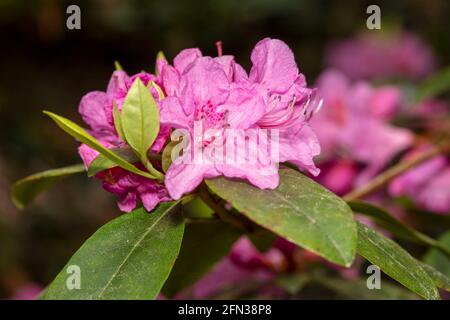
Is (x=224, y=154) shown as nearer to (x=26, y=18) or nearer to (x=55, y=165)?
(x=55, y=165)

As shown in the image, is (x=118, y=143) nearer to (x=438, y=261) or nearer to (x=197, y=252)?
(x=197, y=252)

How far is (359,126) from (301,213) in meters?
0.84

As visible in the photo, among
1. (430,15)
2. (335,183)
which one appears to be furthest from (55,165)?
(430,15)

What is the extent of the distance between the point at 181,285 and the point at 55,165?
1548mm

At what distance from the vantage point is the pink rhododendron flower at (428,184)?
1.40 metres

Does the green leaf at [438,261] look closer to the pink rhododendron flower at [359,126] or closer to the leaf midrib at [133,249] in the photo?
the pink rhododendron flower at [359,126]

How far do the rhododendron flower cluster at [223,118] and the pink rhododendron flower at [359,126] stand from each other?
66cm

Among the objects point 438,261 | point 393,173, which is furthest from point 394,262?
point 393,173

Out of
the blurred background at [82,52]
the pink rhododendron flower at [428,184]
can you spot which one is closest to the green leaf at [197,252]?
the pink rhododendron flower at [428,184]

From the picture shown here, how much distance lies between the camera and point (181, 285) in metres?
0.98

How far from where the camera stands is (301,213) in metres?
0.70

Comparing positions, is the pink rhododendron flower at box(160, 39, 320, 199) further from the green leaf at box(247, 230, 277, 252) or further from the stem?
the stem

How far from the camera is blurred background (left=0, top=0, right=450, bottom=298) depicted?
93.9 inches

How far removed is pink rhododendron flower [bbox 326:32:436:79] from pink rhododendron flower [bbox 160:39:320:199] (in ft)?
5.49
